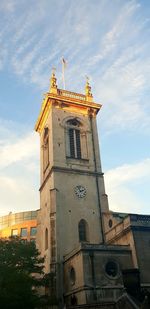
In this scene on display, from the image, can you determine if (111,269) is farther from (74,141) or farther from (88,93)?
(88,93)

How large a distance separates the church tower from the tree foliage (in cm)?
575

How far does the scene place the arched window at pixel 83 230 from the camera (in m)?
35.4

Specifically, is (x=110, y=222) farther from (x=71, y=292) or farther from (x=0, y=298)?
(x=0, y=298)

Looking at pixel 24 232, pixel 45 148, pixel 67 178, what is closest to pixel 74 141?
pixel 45 148

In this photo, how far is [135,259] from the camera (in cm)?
2873

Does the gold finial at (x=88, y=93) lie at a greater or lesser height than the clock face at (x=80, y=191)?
greater

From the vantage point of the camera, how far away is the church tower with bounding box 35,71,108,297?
34.3m

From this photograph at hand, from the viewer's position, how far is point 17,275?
23516mm

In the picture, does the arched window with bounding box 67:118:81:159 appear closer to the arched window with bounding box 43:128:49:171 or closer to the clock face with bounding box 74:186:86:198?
the arched window with bounding box 43:128:49:171

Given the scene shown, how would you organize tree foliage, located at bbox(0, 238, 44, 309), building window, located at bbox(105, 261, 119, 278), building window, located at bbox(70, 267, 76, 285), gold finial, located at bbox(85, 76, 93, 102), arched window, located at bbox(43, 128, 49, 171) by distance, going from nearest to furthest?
tree foliage, located at bbox(0, 238, 44, 309) → building window, located at bbox(105, 261, 119, 278) → building window, located at bbox(70, 267, 76, 285) → arched window, located at bbox(43, 128, 49, 171) → gold finial, located at bbox(85, 76, 93, 102)

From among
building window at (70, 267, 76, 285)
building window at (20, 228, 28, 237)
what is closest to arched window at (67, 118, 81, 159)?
building window at (70, 267, 76, 285)

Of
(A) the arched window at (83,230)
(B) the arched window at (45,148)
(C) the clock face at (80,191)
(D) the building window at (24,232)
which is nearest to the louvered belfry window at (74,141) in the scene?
(B) the arched window at (45,148)

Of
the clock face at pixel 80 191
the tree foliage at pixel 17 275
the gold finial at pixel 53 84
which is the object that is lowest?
the tree foliage at pixel 17 275

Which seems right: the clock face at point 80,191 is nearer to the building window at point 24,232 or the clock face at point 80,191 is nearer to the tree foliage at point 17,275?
the tree foliage at point 17,275
